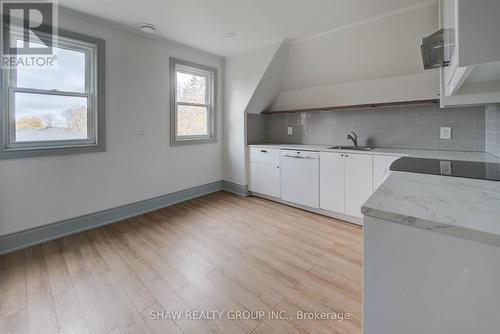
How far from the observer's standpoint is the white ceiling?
7.72 ft

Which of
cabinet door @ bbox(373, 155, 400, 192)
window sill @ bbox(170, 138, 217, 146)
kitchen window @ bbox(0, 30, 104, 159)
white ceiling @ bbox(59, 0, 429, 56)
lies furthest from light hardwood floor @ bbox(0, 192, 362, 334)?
white ceiling @ bbox(59, 0, 429, 56)

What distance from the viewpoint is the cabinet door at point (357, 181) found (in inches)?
106

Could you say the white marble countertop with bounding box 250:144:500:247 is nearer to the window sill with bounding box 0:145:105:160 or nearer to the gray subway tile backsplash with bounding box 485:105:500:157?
the gray subway tile backsplash with bounding box 485:105:500:157

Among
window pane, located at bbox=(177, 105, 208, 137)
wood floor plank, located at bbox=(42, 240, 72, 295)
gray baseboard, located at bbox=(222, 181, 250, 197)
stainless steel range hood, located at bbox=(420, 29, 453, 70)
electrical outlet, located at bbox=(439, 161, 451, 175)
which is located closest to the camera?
stainless steel range hood, located at bbox=(420, 29, 453, 70)

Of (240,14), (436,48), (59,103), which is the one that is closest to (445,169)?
(436,48)

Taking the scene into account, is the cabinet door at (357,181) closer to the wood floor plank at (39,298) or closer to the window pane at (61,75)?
the wood floor plank at (39,298)

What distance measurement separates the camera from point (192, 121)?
3.96 metres

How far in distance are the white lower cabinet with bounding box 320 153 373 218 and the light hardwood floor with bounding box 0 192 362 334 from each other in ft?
0.81

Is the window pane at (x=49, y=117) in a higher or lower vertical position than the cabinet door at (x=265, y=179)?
higher

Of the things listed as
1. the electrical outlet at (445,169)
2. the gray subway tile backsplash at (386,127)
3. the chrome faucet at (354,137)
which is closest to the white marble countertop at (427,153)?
the gray subway tile backsplash at (386,127)

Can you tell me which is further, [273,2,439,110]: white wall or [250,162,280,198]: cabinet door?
[250,162,280,198]: cabinet door

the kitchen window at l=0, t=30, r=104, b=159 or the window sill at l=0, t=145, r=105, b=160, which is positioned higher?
the kitchen window at l=0, t=30, r=104, b=159

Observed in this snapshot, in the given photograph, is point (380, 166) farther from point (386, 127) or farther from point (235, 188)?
→ point (235, 188)

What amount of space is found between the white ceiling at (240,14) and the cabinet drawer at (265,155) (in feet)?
5.35
